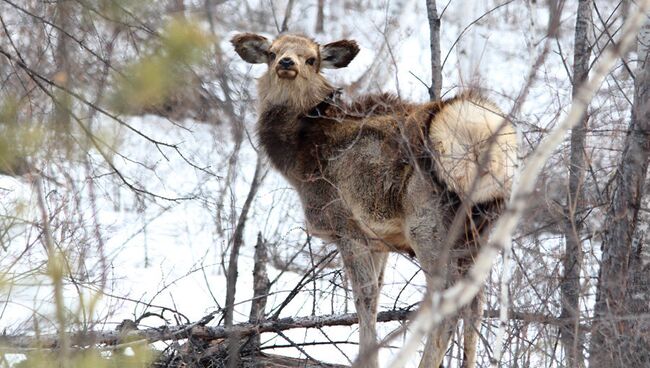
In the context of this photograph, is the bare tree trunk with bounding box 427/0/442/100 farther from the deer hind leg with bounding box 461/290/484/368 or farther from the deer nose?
the deer hind leg with bounding box 461/290/484/368

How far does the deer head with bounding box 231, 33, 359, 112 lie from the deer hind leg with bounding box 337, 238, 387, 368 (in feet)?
4.29

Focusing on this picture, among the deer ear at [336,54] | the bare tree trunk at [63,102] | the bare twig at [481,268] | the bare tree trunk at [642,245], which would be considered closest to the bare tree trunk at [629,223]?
the bare tree trunk at [642,245]

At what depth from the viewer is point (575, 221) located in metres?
6.21

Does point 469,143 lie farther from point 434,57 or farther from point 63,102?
point 63,102

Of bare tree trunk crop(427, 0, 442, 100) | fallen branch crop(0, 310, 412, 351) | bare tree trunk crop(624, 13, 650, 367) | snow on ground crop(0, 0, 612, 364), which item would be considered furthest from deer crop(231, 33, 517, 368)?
bare tree trunk crop(624, 13, 650, 367)

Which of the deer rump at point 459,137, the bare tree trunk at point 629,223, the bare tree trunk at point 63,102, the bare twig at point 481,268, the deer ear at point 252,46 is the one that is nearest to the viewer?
the bare twig at point 481,268

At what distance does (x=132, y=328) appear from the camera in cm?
657

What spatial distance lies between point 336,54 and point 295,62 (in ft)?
2.02

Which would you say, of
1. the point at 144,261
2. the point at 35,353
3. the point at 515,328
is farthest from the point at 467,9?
the point at 35,353

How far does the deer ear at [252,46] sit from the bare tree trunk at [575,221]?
8.52ft

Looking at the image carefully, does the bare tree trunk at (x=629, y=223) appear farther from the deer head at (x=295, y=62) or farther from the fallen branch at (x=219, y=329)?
the deer head at (x=295, y=62)

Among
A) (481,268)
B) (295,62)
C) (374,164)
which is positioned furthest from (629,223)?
(481,268)

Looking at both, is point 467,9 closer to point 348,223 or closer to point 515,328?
point 348,223

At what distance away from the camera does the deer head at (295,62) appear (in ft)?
24.7
